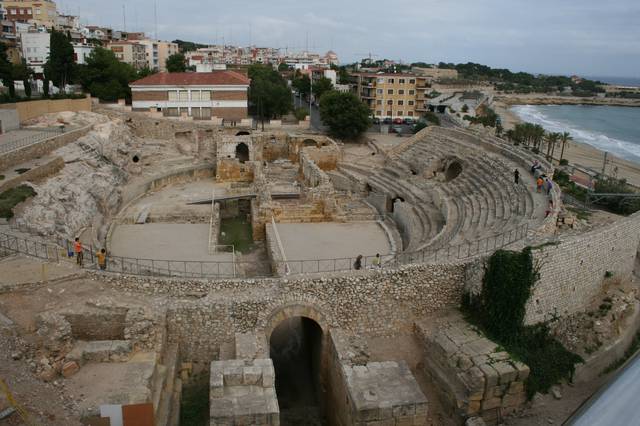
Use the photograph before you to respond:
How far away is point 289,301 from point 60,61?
3780 cm

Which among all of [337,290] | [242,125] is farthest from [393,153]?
[337,290]

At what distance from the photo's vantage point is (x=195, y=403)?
13.3 m

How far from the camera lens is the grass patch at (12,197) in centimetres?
1772

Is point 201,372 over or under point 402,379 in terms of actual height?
under

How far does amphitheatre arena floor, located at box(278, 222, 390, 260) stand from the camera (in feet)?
69.1

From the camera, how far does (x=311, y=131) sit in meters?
43.2

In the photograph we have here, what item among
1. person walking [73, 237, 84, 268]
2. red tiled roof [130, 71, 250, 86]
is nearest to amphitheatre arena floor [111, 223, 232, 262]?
person walking [73, 237, 84, 268]

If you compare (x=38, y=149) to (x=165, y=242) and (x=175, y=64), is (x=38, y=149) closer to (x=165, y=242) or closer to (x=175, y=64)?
(x=165, y=242)

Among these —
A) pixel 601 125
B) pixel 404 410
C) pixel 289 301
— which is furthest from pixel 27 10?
pixel 601 125

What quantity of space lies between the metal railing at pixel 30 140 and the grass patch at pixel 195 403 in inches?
635

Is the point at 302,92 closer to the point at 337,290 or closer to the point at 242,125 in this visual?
the point at 242,125

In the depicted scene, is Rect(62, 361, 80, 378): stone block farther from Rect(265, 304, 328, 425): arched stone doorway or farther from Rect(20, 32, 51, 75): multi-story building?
Rect(20, 32, 51, 75): multi-story building

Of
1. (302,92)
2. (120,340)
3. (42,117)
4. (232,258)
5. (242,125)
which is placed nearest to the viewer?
(120,340)

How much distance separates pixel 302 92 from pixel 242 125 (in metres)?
32.5
